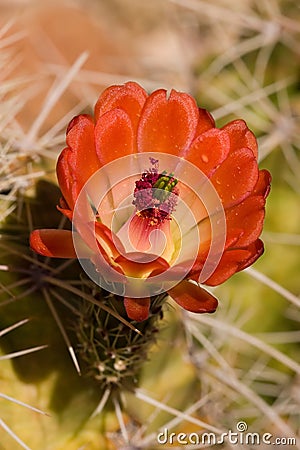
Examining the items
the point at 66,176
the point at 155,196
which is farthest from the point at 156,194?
the point at 66,176

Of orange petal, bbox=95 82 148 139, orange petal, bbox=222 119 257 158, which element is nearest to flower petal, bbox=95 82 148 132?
orange petal, bbox=95 82 148 139

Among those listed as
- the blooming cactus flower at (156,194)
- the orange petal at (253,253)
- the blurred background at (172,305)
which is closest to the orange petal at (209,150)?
the blooming cactus flower at (156,194)

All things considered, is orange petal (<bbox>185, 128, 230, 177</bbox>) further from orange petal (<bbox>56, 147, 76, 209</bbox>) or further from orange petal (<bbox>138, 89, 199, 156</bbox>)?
orange petal (<bbox>56, 147, 76, 209</bbox>)

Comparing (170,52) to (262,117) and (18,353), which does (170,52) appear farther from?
(18,353)

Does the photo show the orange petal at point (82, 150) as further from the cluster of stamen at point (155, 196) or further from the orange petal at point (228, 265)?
the orange petal at point (228, 265)

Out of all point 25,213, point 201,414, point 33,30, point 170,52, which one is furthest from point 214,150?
point 170,52

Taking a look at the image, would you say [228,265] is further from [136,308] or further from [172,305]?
[172,305]
